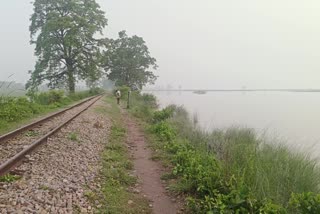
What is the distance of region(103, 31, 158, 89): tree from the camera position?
A: 2009 inches

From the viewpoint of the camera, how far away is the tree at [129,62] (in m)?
51.0

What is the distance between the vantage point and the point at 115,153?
8117mm

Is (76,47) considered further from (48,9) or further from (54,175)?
(54,175)

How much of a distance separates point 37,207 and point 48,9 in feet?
111

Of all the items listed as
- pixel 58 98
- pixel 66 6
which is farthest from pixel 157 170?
pixel 66 6

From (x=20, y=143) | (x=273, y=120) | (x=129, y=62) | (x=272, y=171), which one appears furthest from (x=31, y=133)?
(x=129, y=62)

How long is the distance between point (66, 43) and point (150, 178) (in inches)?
1111

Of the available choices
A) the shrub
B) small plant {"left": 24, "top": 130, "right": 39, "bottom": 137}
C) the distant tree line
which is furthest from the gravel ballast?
the distant tree line

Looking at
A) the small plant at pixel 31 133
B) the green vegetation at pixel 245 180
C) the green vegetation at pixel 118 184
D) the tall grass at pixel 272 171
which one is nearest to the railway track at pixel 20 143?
the small plant at pixel 31 133

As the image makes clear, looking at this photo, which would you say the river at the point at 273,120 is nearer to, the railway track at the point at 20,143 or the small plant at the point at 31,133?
the railway track at the point at 20,143

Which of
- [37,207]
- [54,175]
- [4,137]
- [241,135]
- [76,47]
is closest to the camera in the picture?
[37,207]

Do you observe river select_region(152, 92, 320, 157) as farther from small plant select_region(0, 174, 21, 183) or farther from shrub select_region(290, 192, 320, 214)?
small plant select_region(0, 174, 21, 183)

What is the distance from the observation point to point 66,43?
31.5 m

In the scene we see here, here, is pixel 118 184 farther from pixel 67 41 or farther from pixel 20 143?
pixel 67 41
